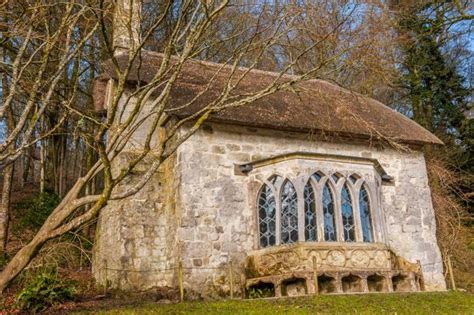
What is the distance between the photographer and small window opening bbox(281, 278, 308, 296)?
370 inches

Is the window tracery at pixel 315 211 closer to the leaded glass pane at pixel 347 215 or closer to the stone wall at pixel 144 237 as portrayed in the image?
the leaded glass pane at pixel 347 215

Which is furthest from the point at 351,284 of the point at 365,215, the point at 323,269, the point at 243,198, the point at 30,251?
the point at 30,251

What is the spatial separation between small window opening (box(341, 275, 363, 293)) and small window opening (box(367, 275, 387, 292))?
372 mm

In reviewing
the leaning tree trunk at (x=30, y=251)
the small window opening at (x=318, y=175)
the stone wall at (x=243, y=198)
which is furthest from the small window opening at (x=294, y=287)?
the leaning tree trunk at (x=30, y=251)

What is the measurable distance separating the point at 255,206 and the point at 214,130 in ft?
6.13

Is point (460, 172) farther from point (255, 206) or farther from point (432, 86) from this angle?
point (255, 206)

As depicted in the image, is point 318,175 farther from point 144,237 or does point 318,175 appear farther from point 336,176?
point 144,237

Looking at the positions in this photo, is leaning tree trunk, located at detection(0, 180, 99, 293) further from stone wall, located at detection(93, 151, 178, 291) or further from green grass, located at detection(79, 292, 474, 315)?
stone wall, located at detection(93, 151, 178, 291)

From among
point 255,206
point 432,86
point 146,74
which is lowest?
point 255,206

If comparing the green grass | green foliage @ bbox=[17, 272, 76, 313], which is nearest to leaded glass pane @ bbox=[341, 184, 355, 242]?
the green grass

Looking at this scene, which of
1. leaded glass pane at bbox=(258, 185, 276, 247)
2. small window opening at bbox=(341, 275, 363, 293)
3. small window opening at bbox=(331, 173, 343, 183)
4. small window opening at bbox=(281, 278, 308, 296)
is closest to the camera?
small window opening at bbox=(281, 278, 308, 296)

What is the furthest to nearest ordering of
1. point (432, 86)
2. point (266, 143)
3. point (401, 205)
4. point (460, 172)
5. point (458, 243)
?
1. point (432, 86)
2. point (460, 172)
3. point (458, 243)
4. point (401, 205)
5. point (266, 143)

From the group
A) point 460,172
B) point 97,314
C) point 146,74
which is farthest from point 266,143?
point 460,172

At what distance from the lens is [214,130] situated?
1056 cm
